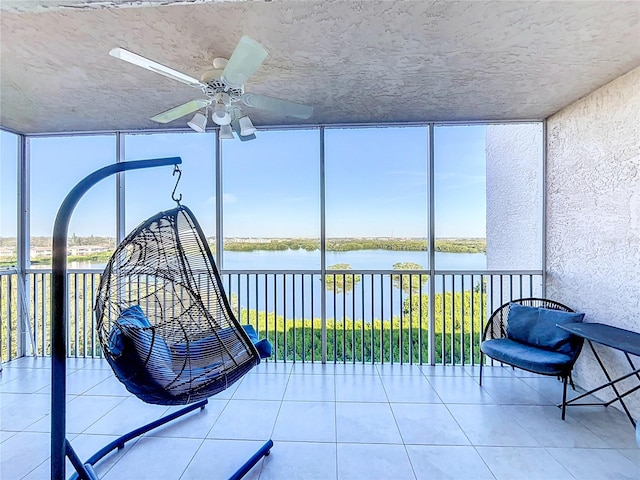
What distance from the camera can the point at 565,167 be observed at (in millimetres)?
2875

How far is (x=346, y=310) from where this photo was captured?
11.1 ft

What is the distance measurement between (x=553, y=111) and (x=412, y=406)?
2.99 metres

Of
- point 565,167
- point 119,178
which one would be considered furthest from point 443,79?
point 119,178

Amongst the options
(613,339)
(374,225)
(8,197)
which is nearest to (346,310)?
(374,225)

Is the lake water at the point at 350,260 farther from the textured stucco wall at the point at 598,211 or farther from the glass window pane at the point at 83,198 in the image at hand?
the glass window pane at the point at 83,198

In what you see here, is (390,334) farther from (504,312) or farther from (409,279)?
(504,312)

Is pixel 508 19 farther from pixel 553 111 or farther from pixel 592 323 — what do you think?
pixel 592 323

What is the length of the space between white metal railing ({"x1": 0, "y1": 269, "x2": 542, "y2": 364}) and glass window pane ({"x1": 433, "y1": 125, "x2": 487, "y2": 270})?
0.68 feet

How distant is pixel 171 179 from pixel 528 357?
3782 millimetres

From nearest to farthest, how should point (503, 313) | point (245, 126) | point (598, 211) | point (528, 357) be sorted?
point (245, 126) → point (528, 357) → point (598, 211) → point (503, 313)

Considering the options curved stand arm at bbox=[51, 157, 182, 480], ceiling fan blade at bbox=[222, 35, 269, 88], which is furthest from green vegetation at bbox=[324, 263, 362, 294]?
curved stand arm at bbox=[51, 157, 182, 480]

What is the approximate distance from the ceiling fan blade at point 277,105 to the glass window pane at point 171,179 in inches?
62.0

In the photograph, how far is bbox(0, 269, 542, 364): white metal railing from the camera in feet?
10.7

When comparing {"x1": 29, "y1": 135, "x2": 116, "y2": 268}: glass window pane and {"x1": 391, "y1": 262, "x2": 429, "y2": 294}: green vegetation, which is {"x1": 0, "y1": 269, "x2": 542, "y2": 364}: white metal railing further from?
{"x1": 29, "y1": 135, "x2": 116, "y2": 268}: glass window pane
